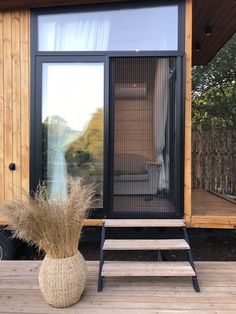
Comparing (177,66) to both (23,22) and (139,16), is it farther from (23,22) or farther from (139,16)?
(23,22)

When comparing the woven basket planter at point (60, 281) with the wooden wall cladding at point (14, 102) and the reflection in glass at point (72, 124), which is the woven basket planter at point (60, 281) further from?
the wooden wall cladding at point (14, 102)

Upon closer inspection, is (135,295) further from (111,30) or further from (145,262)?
(111,30)

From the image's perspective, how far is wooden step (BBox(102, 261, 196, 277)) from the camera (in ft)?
8.90

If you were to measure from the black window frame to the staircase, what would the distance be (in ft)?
0.83

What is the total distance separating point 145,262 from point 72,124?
159 cm

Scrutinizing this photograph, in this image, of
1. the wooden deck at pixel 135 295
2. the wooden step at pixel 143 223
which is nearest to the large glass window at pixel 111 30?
the wooden step at pixel 143 223

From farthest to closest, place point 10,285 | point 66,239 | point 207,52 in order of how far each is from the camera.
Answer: point 207,52 → point 10,285 → point 66,239

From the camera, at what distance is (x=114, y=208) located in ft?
11.2

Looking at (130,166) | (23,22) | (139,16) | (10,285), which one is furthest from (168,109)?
(10,285)

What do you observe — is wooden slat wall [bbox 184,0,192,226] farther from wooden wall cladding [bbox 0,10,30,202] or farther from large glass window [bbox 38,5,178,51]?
wooden wall cladding [bbox 0,10,30,202]

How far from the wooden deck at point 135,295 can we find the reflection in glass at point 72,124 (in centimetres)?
91

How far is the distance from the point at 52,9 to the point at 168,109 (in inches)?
65.5

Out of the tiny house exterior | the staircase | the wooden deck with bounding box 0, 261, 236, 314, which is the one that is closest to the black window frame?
the tiny house exterior

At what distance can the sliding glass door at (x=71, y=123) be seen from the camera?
3.42 m
